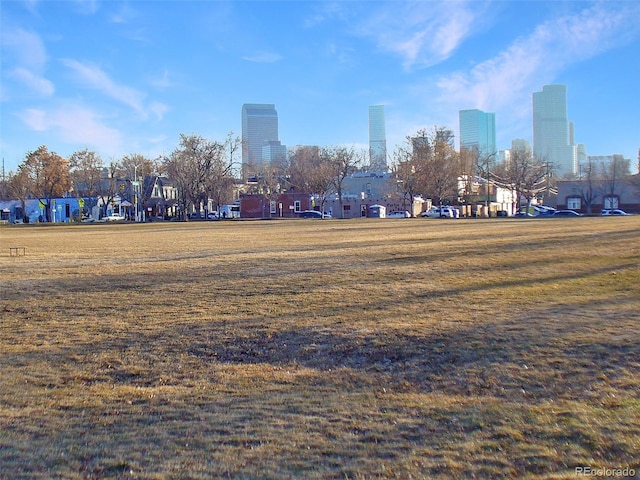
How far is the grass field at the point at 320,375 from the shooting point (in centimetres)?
504

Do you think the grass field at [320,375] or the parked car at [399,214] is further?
the parked car at [399,214]

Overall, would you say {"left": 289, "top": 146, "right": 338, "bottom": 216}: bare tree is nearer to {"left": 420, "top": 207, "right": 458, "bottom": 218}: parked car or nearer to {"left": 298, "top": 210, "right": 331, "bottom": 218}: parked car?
{"left": 298, "top": 210, "right": 331, "bottom": 218}: parked car

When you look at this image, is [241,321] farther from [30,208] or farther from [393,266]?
[30,208]

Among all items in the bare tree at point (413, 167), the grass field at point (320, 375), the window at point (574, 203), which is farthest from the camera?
the window at point (574, 203)

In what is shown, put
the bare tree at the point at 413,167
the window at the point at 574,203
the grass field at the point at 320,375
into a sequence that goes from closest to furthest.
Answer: the grass field at the point at 320,375 → the bare tree at the point at 413,167 → the window at the point at 574,203

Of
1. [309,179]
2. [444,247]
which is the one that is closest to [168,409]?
[444,247]

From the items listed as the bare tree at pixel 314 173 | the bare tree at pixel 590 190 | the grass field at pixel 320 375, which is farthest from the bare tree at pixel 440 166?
the grass field at pixel 320 375

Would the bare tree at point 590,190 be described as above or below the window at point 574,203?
above

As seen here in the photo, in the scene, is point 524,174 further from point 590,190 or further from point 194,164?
point 194,164

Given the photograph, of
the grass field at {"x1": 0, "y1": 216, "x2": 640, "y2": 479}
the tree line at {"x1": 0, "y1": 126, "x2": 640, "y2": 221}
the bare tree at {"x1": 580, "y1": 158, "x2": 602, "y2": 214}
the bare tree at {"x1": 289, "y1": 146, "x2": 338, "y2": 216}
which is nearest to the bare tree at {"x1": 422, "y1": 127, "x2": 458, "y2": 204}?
the tree line at {"x1": 0, "y1": 126, "x2": 640, "y2": 221}

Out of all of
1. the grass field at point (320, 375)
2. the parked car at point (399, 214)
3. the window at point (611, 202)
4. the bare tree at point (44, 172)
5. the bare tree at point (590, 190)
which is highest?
the bare tree at point (44, 172)

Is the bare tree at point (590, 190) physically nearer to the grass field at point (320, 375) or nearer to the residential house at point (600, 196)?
the residential house at point (600, 196)

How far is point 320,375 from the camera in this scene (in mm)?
7719

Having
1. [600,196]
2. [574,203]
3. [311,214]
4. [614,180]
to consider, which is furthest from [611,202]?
[311,214]
